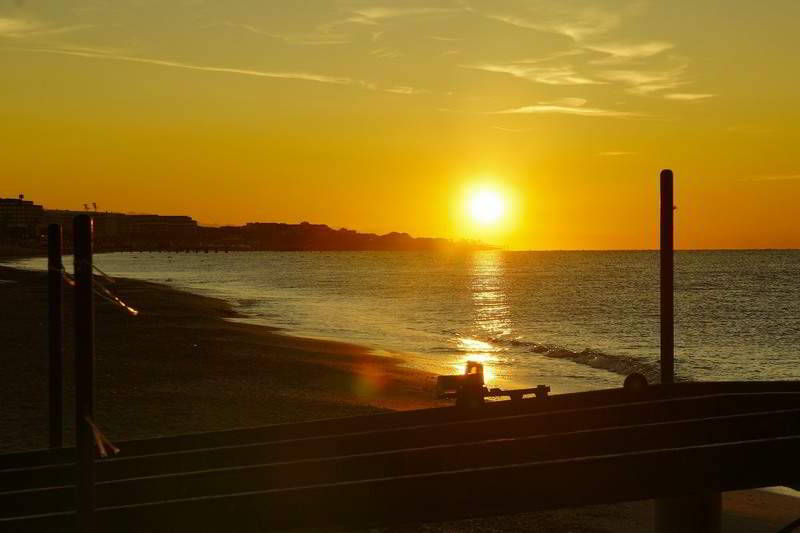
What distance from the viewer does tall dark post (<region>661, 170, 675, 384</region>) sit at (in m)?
9.37

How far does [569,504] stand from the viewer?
5105 millimetres

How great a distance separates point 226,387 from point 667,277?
1061 cm

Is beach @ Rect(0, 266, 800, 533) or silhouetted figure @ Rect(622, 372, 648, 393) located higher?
silhouetted figure @ Rect(622, 372, 648, 393)

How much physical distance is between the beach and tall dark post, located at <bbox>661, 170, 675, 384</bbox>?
1.66 metres

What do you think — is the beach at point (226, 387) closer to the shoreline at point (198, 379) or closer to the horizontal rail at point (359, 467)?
the shoreline at point (198, 379)

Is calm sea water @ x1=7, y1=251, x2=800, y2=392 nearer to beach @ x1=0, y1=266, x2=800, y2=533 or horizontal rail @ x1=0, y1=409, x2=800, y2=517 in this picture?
beach @ x1=0, y1=266, x2=800, y2=533

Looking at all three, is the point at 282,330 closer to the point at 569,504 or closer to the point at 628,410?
the point at 628,410

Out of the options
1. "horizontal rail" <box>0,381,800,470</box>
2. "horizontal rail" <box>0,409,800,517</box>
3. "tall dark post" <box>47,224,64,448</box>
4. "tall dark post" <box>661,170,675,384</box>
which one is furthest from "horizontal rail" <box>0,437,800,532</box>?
"tall dark post" <box>661,170,675,384</box>

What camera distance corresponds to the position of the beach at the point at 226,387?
9.74m

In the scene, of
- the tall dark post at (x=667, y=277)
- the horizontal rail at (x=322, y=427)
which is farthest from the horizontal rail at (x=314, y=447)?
the tall dark post at (x=667, y=277)

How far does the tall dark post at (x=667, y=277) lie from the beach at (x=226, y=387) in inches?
65.3

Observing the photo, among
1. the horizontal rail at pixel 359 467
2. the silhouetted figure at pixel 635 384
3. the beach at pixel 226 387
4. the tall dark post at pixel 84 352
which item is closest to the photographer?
the tall dark post at pixel 84 352

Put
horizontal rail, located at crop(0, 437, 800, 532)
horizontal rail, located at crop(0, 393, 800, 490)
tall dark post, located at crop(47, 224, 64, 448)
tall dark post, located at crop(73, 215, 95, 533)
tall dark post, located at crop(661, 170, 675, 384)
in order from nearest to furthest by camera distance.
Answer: horizontal rail, located at crop(0, 437, 800, 532) < tall dark post, located at crop(73, 215, 95, 533) < horizontal rail, located at crop(0, 393, 800, 490) < tall dark post, located at crop(47, 224, 64, 448) < tall dark post, located at crop(661, 170, 675, 384)

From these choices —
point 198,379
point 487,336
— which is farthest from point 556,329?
point 198,379
